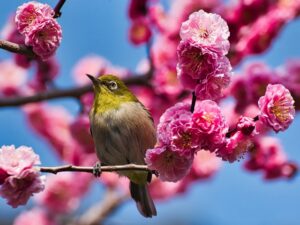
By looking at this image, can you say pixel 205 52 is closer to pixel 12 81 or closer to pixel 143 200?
pixel 143 200

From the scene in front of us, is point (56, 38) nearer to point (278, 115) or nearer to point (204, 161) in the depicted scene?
point (278, 115)

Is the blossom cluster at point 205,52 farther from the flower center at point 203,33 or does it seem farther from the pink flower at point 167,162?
the pink flower at point 167,162

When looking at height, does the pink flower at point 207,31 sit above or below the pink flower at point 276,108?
above

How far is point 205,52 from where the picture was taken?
7.84ft

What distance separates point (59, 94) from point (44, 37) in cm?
190

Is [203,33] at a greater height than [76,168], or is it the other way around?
[203,33]

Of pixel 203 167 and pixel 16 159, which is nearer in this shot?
pixel 16 159

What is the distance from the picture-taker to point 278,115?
8.02ft

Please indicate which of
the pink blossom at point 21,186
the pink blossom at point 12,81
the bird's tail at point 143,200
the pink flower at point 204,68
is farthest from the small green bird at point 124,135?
the pink blossom at point 12,81

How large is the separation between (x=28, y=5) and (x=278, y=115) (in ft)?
3.48

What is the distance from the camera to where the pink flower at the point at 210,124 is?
2.38 metres

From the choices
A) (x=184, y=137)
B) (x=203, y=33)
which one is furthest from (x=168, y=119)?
(x=203, y=33)

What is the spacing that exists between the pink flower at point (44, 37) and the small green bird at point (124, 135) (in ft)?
4.16

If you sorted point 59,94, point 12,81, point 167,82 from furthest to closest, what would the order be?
point 12,81 < point 167,82 < point 59,94
